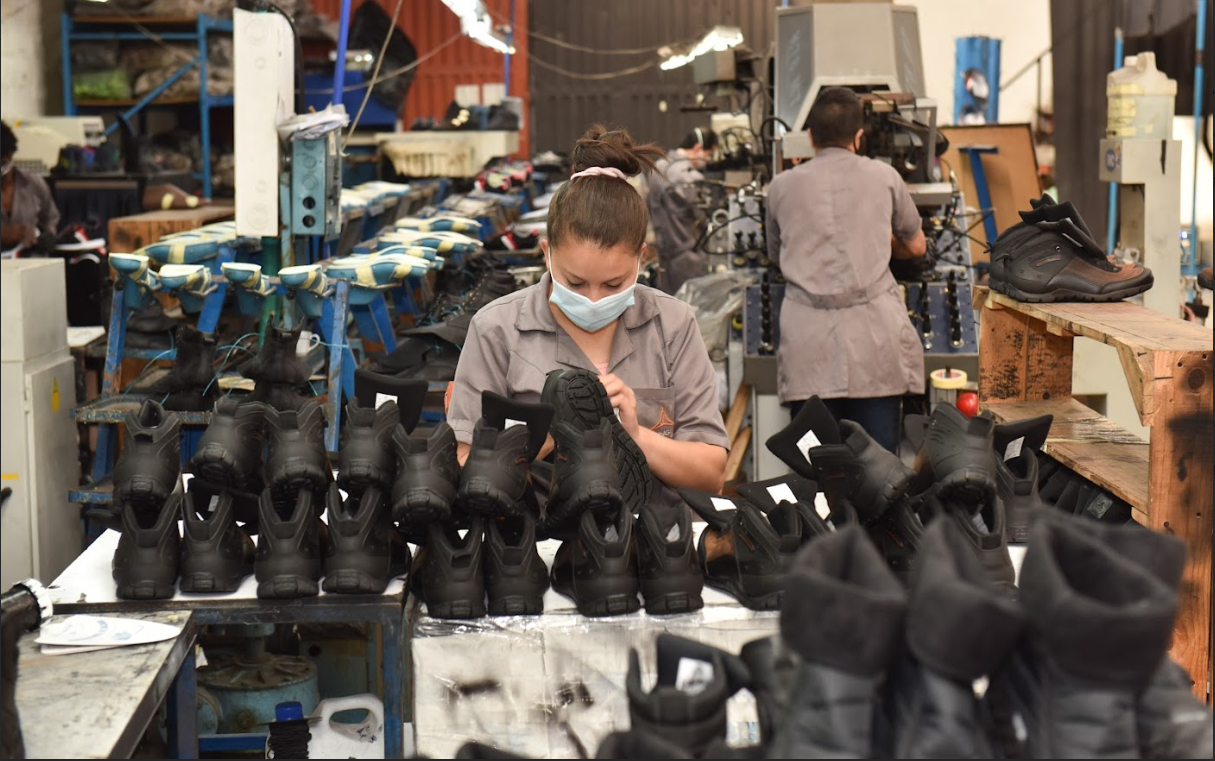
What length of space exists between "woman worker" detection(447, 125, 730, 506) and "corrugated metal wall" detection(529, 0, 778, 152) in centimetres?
1063

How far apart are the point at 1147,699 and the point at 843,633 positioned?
0.32 meters

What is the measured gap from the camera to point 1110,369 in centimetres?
457

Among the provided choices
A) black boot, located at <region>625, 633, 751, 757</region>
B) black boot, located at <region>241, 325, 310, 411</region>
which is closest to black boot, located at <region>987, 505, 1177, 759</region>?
black boot, located at <region>625, 633, 751, 757</region>

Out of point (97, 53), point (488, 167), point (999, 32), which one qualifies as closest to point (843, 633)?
point (488, 167)

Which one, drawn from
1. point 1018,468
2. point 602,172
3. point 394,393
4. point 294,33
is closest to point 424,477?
point 394,393

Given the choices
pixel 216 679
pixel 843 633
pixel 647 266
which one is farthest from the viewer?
pixel 647 266

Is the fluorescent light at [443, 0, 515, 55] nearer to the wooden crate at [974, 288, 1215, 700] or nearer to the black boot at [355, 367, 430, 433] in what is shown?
the wooden crate at [974, 288, 1215, 700]

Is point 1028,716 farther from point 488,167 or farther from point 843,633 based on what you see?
point 488,167

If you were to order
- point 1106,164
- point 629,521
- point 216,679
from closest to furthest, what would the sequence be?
point 629,521
point 216,679
point 1106,164

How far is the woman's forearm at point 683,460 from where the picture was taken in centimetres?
242

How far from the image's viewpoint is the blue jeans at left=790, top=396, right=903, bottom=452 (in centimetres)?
427

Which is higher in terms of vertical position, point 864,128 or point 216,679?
point 864,128

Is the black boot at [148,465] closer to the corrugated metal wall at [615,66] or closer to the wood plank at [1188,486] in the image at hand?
the wood plank at [1188,486]

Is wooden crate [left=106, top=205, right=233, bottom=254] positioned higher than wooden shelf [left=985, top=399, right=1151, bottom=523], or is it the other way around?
wooden crate [left=106, top=205, right=233, bottom=254]
